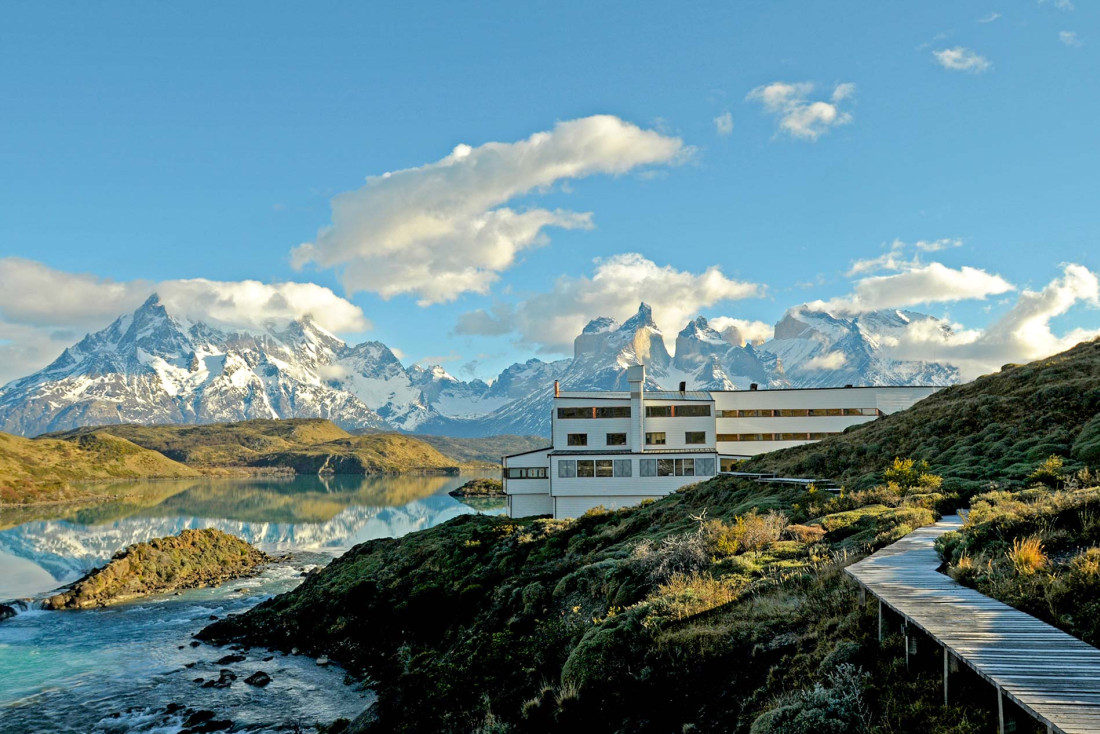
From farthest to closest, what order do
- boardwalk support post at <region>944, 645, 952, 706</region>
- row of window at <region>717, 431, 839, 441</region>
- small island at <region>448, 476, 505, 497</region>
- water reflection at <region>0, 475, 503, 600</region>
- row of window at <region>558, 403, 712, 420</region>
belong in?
1. small island at <region>448, 476, 505, 497</region>
2. water reflection at <region>0, 475, 503, 600</region>
3. row of window at <region>717, 431, 839, 441</region>
4. row of window at <region>558, 403, 712, 420</region>
5. boardwalk support post at <region>944, 645, 952, 706</region>

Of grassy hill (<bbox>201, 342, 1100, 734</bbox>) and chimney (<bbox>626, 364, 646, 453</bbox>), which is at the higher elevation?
chimney (<bbox>626, 364, 646, 453</bbox>)

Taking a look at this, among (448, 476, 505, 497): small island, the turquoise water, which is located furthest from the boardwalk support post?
(448, 476, 505, 497): small island

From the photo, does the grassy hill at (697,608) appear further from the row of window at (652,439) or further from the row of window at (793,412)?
the row of window at (793,412)

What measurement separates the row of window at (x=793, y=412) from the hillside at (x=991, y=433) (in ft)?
97.2

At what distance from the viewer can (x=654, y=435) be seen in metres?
69.1

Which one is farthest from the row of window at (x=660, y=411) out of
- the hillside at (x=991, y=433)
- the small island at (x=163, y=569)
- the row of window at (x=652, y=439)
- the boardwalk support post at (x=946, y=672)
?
the boardwalk support post at (x=946, y=672)

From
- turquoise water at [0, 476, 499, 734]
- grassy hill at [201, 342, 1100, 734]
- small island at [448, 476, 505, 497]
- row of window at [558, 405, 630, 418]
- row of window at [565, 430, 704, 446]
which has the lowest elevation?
small island at [448, 476, 505, 497]

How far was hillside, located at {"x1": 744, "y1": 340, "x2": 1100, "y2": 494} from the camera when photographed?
2619 cm

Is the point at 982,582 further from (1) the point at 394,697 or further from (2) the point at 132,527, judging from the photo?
(2) the point at 132,527

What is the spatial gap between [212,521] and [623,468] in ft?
301

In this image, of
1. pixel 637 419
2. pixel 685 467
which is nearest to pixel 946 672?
pixel 685 467

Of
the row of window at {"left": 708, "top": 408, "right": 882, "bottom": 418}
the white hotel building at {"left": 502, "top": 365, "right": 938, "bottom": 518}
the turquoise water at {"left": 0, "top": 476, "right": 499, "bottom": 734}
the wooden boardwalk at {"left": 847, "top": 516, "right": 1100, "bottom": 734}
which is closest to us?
the wooden boardwalk at {"left": 847, "top": 516, "right": 1100, "bottom": 734}

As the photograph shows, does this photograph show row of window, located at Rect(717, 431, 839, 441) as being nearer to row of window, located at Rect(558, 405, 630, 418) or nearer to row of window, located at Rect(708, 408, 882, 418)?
row of window, located at Rect(708, 408, 882, 418)

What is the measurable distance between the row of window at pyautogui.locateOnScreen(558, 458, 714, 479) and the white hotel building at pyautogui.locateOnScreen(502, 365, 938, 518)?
0.31 ft
